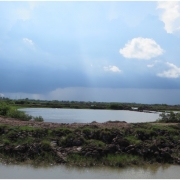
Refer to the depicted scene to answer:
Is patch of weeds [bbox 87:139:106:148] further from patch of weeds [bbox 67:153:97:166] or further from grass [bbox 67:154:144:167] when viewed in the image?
patch of weeds [bbox 67:153:97:166]

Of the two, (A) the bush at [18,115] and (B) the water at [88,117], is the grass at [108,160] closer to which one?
(A) the bush at [18,115]

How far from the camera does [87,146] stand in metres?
10.0

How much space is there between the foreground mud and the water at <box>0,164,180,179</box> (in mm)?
460

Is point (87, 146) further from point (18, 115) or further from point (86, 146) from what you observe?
point (18, 115)

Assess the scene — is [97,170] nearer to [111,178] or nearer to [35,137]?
[111,178]

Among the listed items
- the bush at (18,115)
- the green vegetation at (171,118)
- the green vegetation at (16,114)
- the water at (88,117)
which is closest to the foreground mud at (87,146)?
the green vegetation at (171,118)

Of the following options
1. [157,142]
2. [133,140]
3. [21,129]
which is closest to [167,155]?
[157,142]

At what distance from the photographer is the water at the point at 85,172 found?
774cm

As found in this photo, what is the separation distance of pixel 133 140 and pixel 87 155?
269 cm

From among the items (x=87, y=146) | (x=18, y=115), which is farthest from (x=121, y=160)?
(x=18, y=115)

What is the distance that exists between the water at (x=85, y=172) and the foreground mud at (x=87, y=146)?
18.1 inches

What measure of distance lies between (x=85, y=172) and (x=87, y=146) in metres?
1.89

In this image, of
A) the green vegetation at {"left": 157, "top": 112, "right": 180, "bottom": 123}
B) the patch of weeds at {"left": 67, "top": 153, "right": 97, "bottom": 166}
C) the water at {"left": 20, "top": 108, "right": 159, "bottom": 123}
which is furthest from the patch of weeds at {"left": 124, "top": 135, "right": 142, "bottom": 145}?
the water at {"left": 20, "top": 108, "right": 159, "bottom": 123}

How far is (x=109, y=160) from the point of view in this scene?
9258 millimetres
